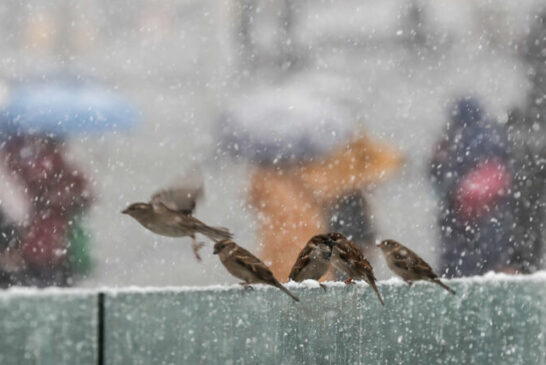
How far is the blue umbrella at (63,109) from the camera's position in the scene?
877 centimetres

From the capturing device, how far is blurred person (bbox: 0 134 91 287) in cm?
748

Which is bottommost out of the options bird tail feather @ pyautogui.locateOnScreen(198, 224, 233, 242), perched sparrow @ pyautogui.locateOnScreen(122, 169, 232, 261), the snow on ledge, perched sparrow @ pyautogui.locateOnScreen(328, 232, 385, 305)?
the snow on ledge

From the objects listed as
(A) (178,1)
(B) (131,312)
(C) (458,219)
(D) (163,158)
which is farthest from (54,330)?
(A) (178,1)

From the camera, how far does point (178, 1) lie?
9.57 meters

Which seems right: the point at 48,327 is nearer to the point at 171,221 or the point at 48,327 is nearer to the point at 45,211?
the point at 171,221

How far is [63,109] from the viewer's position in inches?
356

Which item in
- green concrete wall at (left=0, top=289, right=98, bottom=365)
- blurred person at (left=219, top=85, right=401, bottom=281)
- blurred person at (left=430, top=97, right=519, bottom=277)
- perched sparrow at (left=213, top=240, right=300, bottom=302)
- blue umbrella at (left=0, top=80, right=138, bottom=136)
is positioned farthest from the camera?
blue umbrella at (left=0, top=80, right=138, bottom=136)

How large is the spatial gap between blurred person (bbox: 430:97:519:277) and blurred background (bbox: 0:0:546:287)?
0.11 metres

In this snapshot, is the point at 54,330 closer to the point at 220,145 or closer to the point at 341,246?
the point at 341,246

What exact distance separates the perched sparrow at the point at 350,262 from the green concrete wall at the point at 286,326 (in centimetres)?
8

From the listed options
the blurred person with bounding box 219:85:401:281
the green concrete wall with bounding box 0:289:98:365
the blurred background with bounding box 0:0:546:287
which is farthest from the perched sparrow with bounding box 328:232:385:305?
the blurred background with bounding box 0:0:546:287

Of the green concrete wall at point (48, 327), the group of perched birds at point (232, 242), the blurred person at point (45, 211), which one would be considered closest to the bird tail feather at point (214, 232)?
the group of perched birds at point (232, 242)

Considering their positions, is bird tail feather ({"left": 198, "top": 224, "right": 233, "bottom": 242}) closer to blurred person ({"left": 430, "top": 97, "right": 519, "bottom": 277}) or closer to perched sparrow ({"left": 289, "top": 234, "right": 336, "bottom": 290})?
perched sparrow ({"left": 289, "top": 234, "right": 336, "bottom": 290})

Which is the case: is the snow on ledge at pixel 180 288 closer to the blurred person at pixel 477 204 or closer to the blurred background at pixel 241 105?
the blurred person at pixel 477 204
